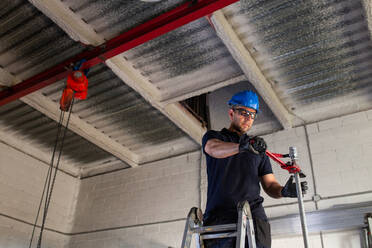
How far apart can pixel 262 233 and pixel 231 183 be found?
37 centimetres

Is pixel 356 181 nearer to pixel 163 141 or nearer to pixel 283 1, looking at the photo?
pixel 283 1

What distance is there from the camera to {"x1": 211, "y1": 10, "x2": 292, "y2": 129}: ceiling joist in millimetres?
4355

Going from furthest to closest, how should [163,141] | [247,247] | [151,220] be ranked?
[163,141] < [151,220] < [247,247]

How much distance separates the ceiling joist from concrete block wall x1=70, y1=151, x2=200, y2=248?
1807mm

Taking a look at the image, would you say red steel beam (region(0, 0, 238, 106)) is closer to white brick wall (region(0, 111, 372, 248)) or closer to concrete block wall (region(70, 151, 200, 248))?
white brick wall (region(0, 111, 372, 248))

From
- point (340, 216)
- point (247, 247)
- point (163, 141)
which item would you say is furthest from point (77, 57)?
point (340, 216)

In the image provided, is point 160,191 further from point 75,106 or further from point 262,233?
point 262,233

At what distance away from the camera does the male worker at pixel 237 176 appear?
2256 mm

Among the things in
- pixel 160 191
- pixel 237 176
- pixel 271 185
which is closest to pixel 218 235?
pixel 237 176

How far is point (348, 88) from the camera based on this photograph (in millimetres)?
5438

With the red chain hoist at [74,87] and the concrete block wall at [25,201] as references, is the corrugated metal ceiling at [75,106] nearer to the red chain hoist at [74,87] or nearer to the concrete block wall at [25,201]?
the concrete block wall at [25,201]

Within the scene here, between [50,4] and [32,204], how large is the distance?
424 cm

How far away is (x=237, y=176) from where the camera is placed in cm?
245

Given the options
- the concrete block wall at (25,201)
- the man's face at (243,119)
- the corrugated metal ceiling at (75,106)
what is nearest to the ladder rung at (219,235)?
the man's face at (243,119)
